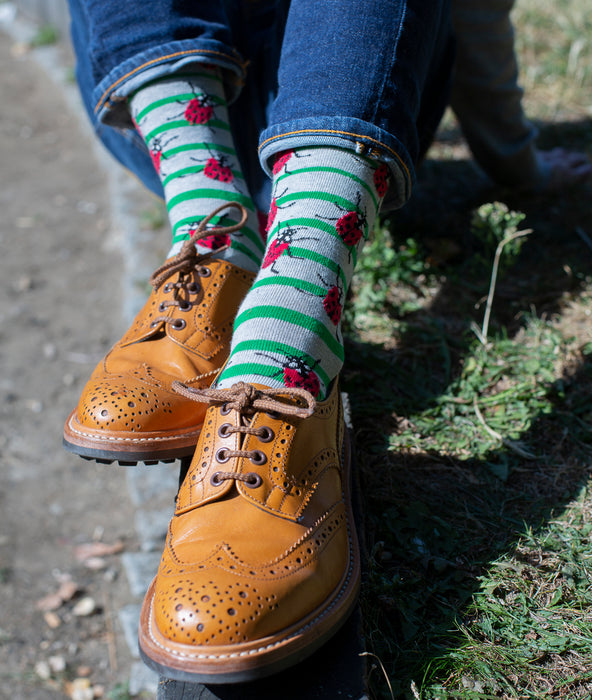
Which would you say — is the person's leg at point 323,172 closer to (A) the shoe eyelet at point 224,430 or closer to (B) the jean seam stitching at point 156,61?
(A) the shoe eyelet at point 224,430

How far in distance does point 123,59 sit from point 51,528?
6.24ft

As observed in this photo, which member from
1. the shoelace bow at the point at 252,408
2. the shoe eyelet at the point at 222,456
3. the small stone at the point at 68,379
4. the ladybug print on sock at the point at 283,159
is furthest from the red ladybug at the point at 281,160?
the small stone at the point at 68,379

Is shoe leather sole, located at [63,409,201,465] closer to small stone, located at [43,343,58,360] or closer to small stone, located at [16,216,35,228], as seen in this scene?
small stone, located at [43,343,58,360]

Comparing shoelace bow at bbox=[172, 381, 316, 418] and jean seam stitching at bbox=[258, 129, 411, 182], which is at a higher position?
jean seam stitching at bbox=[258, 129, 411, 182]

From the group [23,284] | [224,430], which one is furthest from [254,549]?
[23,284]

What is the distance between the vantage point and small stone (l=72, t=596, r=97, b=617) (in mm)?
2379

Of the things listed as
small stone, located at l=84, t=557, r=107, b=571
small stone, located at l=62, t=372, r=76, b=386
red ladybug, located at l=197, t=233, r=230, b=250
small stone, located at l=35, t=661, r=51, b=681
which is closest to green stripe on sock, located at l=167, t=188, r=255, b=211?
red ladybug, located at l=197, t=233, r=230, b=250

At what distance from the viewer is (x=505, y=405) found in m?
1.64

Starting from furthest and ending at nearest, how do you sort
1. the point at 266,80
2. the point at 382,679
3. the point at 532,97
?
the point at 532,97 < the point at 266,80 < the point at 382,679

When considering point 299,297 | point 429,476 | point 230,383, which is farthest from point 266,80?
point 429,476

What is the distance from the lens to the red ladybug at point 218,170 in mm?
1518

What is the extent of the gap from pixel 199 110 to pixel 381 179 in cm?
51

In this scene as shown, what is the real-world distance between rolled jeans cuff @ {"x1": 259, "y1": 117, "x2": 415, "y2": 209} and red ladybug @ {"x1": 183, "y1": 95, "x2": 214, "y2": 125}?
11.3 inches

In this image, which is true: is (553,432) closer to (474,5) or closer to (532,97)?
(474,5)
